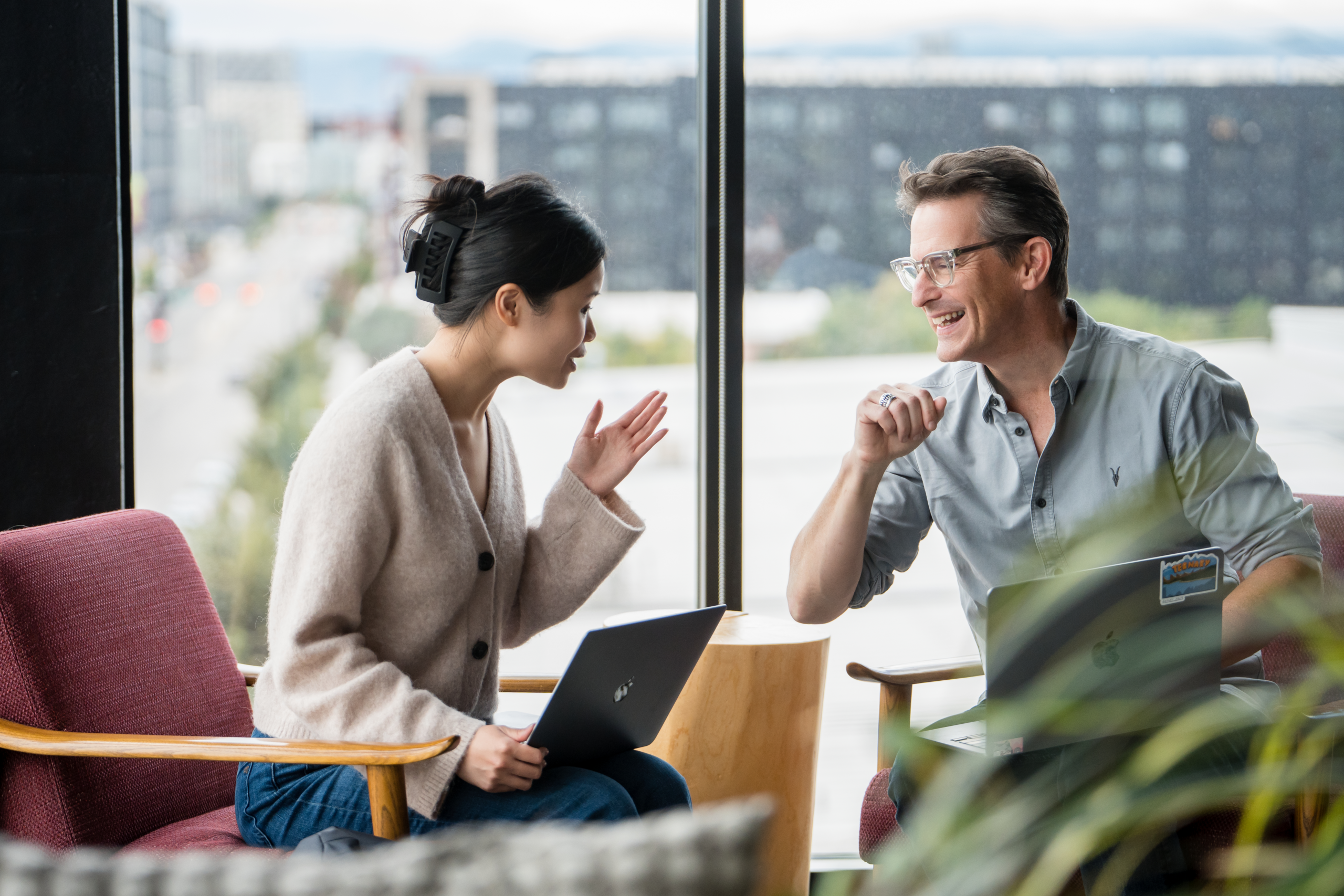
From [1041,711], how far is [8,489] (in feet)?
8.12

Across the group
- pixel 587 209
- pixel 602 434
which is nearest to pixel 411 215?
pixel 587 209

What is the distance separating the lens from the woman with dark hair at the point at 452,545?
1.55m

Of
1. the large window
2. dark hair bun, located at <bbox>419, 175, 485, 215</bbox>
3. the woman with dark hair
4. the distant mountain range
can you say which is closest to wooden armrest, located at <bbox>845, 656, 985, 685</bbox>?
the woman with dark hair

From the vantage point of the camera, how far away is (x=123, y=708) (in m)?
1.73

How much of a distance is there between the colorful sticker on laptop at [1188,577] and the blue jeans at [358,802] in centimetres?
79

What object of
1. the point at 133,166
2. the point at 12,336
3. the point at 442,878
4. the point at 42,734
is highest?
the point at 133,166

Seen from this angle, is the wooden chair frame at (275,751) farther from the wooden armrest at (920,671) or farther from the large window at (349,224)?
the large window at (349,224)

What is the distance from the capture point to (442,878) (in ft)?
1.49

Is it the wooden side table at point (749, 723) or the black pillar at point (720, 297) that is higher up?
the black pillar at point (720, 297)

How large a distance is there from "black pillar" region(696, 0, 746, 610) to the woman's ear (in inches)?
39.9

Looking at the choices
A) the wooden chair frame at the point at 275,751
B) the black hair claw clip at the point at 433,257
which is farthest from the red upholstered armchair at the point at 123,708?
the black hair claw clip at the point at 433,257

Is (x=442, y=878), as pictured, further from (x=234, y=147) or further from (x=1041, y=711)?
(x=234, y=147)

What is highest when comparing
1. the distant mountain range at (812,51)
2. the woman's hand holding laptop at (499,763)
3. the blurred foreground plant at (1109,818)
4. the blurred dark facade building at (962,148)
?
the distant mountain range at (812,51)

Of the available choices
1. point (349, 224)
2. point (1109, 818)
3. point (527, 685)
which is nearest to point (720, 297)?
point (349, 224)
